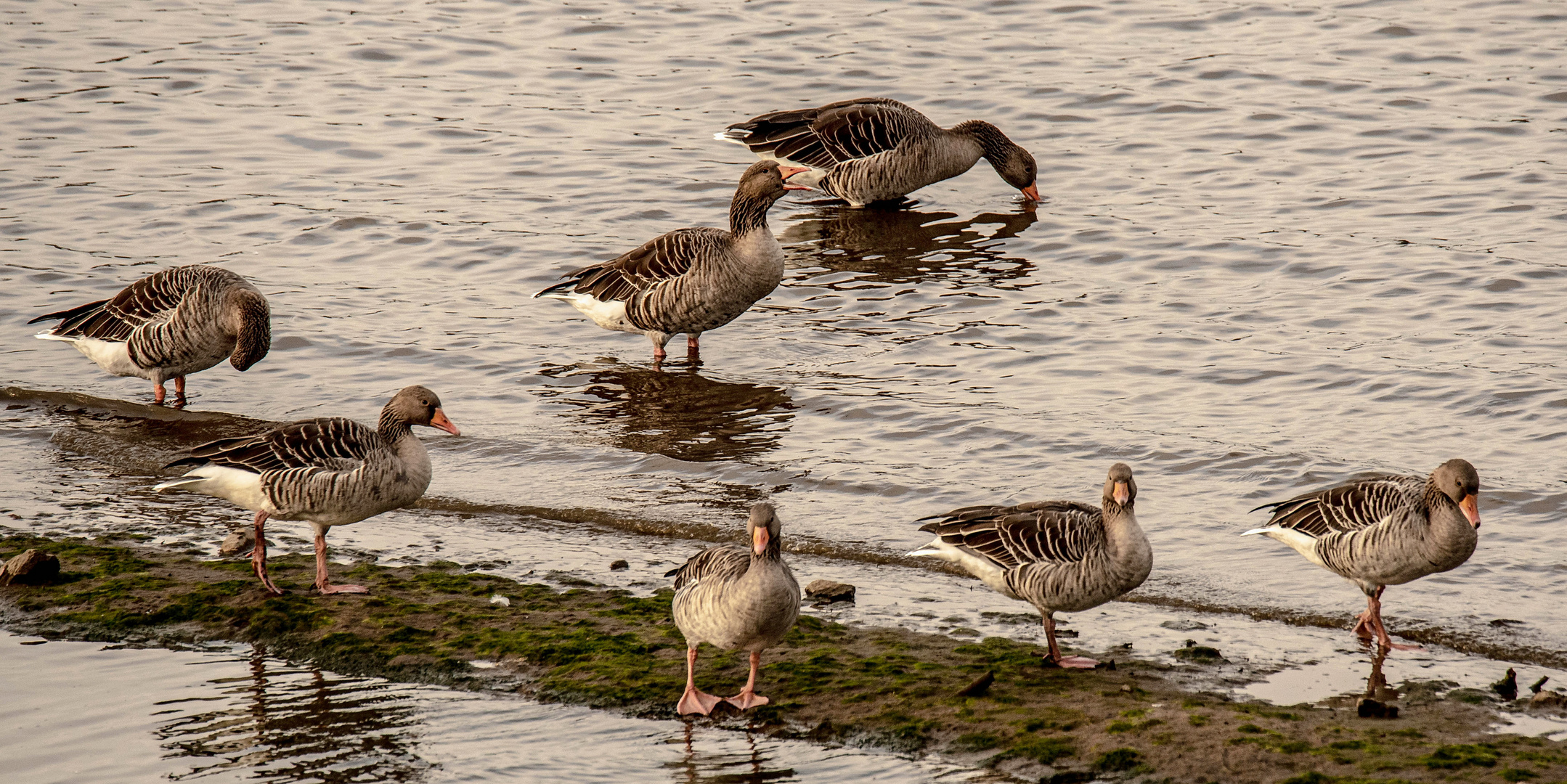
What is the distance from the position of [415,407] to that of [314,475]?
0.92m

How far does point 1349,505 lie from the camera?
8711 mm

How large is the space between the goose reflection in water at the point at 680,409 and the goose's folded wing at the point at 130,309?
322 cm

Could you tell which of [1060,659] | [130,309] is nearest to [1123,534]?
[1060,659]

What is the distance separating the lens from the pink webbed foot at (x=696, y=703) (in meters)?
7.30

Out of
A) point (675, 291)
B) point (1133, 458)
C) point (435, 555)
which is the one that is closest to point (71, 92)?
point (675, 291)

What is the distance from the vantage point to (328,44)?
25078 mm

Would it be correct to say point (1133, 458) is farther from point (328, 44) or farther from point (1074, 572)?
point (328, 44)

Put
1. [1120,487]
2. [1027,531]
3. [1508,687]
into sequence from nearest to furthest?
1. [1508,687]
2. [1120,487]
3. [1027,531]

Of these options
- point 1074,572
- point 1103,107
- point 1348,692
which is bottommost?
point 1348,692

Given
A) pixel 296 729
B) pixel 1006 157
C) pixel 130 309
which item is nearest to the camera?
pixel 296 729

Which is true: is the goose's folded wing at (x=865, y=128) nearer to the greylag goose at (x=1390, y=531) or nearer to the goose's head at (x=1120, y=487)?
the greylag goose at (x=1390, y=531)

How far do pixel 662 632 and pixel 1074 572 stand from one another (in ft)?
7.21

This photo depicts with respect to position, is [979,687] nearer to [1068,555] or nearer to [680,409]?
[1068,555]

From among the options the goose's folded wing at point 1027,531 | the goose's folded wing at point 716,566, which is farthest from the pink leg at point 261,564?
the goose's folded wing at point 1027,531
